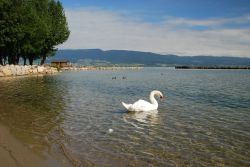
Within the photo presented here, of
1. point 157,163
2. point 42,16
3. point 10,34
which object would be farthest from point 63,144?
point 42,16

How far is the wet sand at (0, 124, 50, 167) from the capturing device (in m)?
10.7

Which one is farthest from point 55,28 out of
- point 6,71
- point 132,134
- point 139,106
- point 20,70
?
point 132,134

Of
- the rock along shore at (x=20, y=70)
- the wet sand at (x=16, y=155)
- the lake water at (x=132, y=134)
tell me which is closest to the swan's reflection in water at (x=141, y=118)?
the lake water at (x=132, y=134)

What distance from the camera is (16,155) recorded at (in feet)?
37.9

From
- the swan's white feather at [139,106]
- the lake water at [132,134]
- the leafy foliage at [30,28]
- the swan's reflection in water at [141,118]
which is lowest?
the swan's reflection in water at [141,118]

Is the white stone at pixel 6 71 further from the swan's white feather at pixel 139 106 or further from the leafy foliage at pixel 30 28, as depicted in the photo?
the swan's white feather at pixel 139 106

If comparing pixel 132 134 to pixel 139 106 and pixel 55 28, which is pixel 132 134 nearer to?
pixel 139 106

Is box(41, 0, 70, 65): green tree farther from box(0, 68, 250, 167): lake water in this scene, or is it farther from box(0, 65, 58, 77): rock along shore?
box(0, 68, 250, 167): lake water

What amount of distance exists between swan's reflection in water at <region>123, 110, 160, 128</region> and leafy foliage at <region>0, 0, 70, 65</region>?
50.3 m

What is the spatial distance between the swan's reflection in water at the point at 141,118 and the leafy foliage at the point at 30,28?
50253 millimetres

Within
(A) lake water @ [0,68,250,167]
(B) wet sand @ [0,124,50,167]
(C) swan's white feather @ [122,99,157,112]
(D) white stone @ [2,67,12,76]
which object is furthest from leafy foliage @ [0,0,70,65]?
(B) wet sand @ [0,124,50,167]

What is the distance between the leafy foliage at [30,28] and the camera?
2682 inches

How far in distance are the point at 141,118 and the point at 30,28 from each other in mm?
57314

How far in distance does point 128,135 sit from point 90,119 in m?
4.29
